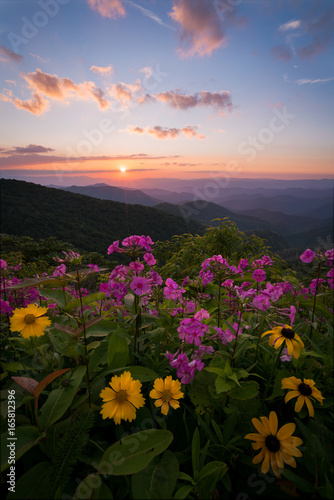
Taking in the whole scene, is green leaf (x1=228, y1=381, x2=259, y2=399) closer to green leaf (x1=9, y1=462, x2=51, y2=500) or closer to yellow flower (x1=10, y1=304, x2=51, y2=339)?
green leaf (x1=9, y1=462, x2=51, y2=500)

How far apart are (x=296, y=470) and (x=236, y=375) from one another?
444mm

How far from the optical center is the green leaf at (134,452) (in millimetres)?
944

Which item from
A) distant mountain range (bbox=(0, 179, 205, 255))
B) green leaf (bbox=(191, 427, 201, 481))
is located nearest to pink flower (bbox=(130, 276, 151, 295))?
green leaf (bbox=(191, 427, 201, 481))

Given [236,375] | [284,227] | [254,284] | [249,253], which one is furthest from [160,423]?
[284,227]

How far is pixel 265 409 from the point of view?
1.37m

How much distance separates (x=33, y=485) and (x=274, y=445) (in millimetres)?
969

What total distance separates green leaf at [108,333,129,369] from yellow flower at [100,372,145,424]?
166 millimetres

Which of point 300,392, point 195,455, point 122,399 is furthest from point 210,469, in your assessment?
point 300,392

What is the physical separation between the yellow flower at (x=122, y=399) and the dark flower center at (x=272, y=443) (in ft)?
1.88

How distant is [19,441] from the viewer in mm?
1012

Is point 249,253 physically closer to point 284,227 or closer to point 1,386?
point 1,386

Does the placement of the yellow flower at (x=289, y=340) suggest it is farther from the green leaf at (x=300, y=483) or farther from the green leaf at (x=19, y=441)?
the green leaf at (x=19, y=441)

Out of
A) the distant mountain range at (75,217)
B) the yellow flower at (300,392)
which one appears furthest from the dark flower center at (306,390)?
the distant mountain range at (75,217)

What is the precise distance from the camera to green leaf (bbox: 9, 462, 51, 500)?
906 mm
